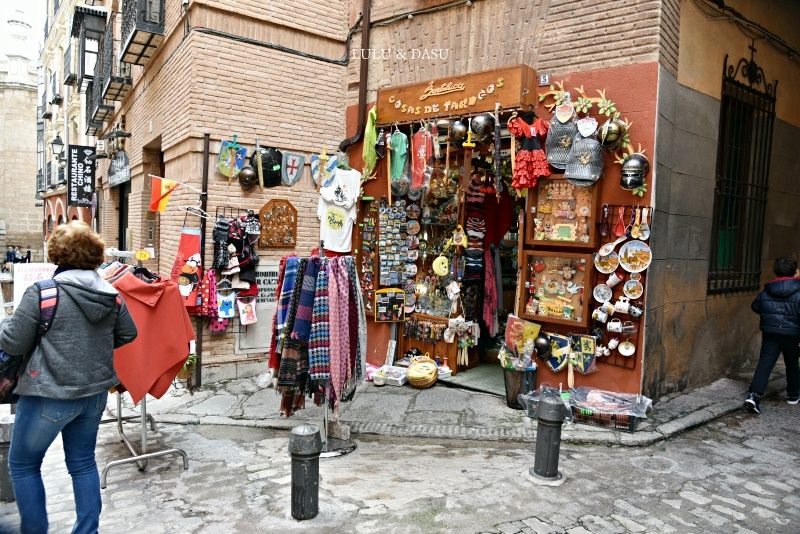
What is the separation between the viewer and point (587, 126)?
5.88 metres

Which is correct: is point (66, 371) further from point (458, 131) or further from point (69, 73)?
point (69, 73)

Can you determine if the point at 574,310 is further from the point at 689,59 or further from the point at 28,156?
the point at 28,156

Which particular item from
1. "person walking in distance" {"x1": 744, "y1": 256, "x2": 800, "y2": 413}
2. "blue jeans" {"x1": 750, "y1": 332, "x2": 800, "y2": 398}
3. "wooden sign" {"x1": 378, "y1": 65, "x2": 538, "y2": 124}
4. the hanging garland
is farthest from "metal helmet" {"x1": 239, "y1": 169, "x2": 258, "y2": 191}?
"blue jeans" {"x1": 750, "y1": 332, "x2": 800, "y2": 398}

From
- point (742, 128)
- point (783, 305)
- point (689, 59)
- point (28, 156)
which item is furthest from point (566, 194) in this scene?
point (28, 156)

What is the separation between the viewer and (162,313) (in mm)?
4926

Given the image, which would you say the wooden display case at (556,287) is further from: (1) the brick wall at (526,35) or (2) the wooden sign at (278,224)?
(2) the wooden sign at (278,224)

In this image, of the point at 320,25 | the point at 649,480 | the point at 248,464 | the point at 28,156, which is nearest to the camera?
the point at 649,480

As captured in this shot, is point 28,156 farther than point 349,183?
Yes

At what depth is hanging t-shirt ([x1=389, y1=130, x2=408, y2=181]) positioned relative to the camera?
25.1 ft

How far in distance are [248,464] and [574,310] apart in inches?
145

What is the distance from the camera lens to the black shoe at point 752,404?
6.60 metres

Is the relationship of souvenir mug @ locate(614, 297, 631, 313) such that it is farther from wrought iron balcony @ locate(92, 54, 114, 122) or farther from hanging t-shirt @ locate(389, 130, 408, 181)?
wrought iron balcony @ locate(92, 54, 114, 122)

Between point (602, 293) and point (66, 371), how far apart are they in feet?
16.1

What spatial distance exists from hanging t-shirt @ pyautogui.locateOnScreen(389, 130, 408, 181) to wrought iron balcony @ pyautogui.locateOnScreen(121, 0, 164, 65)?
4.12m
